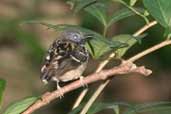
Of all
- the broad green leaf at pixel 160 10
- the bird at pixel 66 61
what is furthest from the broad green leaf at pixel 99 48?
the broad green leaf at pixel 160 10

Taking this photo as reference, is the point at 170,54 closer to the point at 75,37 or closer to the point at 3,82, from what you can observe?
the point at 75,37

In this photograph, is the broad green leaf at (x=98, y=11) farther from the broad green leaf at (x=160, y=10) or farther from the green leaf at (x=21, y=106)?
the green leaf at (x=21, y=106)

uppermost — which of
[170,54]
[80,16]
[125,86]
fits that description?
[80,16]

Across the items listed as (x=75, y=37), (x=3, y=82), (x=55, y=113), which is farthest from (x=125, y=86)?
(x=3, y=82)

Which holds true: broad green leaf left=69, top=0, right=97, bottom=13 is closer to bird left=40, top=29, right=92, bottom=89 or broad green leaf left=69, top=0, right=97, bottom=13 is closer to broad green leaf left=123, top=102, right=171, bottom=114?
bird left=40, top=29, right=92, bottom=89

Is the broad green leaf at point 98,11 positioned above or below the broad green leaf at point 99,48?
above

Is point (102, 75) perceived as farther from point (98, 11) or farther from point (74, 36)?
point (74, 36)

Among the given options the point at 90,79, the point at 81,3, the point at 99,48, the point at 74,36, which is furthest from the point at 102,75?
the point at 74,36
